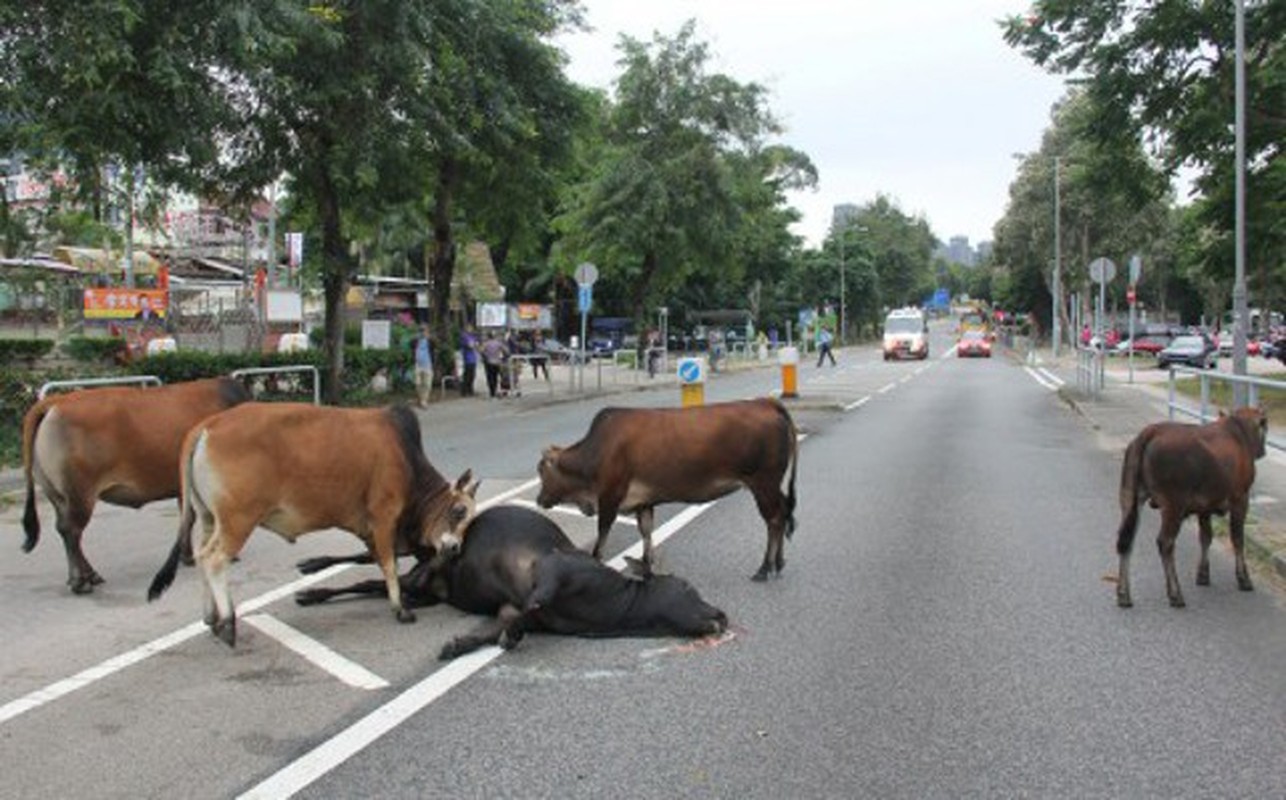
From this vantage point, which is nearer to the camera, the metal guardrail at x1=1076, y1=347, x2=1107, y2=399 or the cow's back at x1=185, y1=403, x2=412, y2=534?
the cow's back at x1=185, y1=403, x2=412, y2=534

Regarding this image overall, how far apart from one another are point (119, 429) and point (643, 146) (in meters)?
34.1

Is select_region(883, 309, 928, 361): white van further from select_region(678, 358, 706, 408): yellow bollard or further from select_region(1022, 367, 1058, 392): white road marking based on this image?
select_region(678, 358, 706, 408): yellow bollard

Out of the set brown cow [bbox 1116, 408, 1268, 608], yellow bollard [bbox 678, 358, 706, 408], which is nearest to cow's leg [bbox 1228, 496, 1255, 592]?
brown cow [bbox 1116, 408, 1268, 608]

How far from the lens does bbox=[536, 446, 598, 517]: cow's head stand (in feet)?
24.3

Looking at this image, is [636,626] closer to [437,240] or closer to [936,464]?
[936,464]

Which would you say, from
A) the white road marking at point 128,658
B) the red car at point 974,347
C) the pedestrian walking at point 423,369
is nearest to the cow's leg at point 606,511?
the white road marking at point 128,658

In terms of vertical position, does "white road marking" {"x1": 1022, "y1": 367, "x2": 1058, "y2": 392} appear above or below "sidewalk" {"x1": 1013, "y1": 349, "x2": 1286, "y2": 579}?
below

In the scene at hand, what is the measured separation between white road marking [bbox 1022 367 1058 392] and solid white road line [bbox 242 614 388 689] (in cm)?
2755

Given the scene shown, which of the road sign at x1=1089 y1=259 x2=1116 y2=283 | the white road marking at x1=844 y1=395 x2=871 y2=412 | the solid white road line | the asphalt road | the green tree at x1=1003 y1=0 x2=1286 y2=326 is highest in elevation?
the green tree at x1=1003 y1=0 x2=1286 y2=326

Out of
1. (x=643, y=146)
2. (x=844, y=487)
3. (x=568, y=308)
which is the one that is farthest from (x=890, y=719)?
(x=568, y=308)

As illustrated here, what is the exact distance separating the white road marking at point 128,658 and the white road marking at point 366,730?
4.87ft

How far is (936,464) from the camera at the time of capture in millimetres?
14086

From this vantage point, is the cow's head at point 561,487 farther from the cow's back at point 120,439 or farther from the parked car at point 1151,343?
the parked car at point 1151,343

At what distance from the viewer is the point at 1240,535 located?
Result: 7.23 metres
